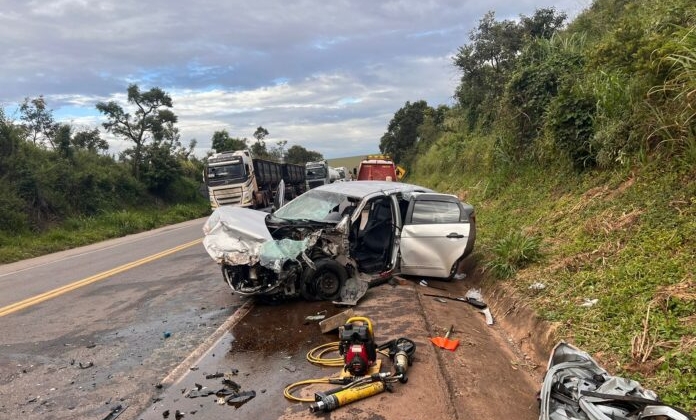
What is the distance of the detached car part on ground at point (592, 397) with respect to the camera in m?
2.84

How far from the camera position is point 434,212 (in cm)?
746

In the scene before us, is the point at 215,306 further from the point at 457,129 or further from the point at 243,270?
the point at 457,129

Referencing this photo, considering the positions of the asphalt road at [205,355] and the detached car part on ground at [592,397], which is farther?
the asphalt road at [205,355]

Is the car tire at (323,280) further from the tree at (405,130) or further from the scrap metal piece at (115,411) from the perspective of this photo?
the tree at (405,130)

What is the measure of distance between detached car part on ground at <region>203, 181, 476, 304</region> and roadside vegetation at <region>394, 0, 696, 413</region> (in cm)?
99

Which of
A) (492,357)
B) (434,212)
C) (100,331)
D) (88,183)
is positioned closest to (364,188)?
(434,212)

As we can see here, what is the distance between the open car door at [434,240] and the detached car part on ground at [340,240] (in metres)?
0.01

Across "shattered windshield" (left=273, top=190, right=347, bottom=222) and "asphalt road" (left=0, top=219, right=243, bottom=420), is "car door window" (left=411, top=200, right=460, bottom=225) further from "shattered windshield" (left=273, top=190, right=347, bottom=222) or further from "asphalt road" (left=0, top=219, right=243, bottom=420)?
"asphalt road" (left=0, top=219, right=243, bottom=420)

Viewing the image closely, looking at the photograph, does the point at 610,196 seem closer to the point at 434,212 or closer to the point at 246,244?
the point at 434,212

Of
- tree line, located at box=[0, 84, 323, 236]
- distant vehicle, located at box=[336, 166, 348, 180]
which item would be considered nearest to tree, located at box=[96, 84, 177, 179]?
tree line, located at box=[0, 84, 323, 236]

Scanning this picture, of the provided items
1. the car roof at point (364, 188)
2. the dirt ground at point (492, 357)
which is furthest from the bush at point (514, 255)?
the car roof at point (364, 188)

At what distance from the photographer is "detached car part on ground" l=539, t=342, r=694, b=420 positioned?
284 cm

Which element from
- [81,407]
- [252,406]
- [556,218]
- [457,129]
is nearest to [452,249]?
[556,218]

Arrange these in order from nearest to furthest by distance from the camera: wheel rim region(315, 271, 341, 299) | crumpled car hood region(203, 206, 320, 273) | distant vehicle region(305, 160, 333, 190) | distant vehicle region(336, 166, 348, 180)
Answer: crumpled car hood region(203, 206, 320, 273) < wheel rim region(315, 271, 341, 299) < distant vehicle region(305, 160, 333, 190) < distant vehicle region(336, 166, 348, 180)
